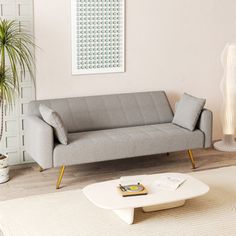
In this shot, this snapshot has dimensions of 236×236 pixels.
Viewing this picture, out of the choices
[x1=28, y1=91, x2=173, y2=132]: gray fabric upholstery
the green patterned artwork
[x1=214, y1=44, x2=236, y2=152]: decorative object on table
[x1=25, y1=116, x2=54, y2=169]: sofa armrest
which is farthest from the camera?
[x1=214, y1=44, x2=236, y2=152]: decorative object on table

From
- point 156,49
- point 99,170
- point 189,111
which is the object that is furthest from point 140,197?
point 156,49

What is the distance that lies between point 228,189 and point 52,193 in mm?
1552

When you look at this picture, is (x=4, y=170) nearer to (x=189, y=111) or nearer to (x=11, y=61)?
(x=11, y=61)

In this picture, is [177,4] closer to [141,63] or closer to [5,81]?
[141,63]

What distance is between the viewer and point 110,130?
17.2 ft

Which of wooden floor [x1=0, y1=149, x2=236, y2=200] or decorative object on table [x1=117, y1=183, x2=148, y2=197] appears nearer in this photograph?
decorative object on table [x1=117, y1=183, x2=148, y2=197]

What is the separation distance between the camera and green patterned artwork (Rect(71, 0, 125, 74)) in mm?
5344

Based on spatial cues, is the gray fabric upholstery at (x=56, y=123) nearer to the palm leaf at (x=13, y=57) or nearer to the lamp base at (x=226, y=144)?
the palm leaf at (x=13, y=57)

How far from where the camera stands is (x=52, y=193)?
454 centimetres

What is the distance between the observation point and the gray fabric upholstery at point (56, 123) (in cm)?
462

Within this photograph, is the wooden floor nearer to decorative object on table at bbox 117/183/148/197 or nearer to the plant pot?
the plant pot

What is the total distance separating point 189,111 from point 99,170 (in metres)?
1.09

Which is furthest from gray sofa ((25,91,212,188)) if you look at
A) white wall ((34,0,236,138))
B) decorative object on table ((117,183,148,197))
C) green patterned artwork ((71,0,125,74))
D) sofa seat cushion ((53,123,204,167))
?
decorative object on table ((117,183,148,197))

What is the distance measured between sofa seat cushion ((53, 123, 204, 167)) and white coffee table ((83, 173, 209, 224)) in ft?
2.54
